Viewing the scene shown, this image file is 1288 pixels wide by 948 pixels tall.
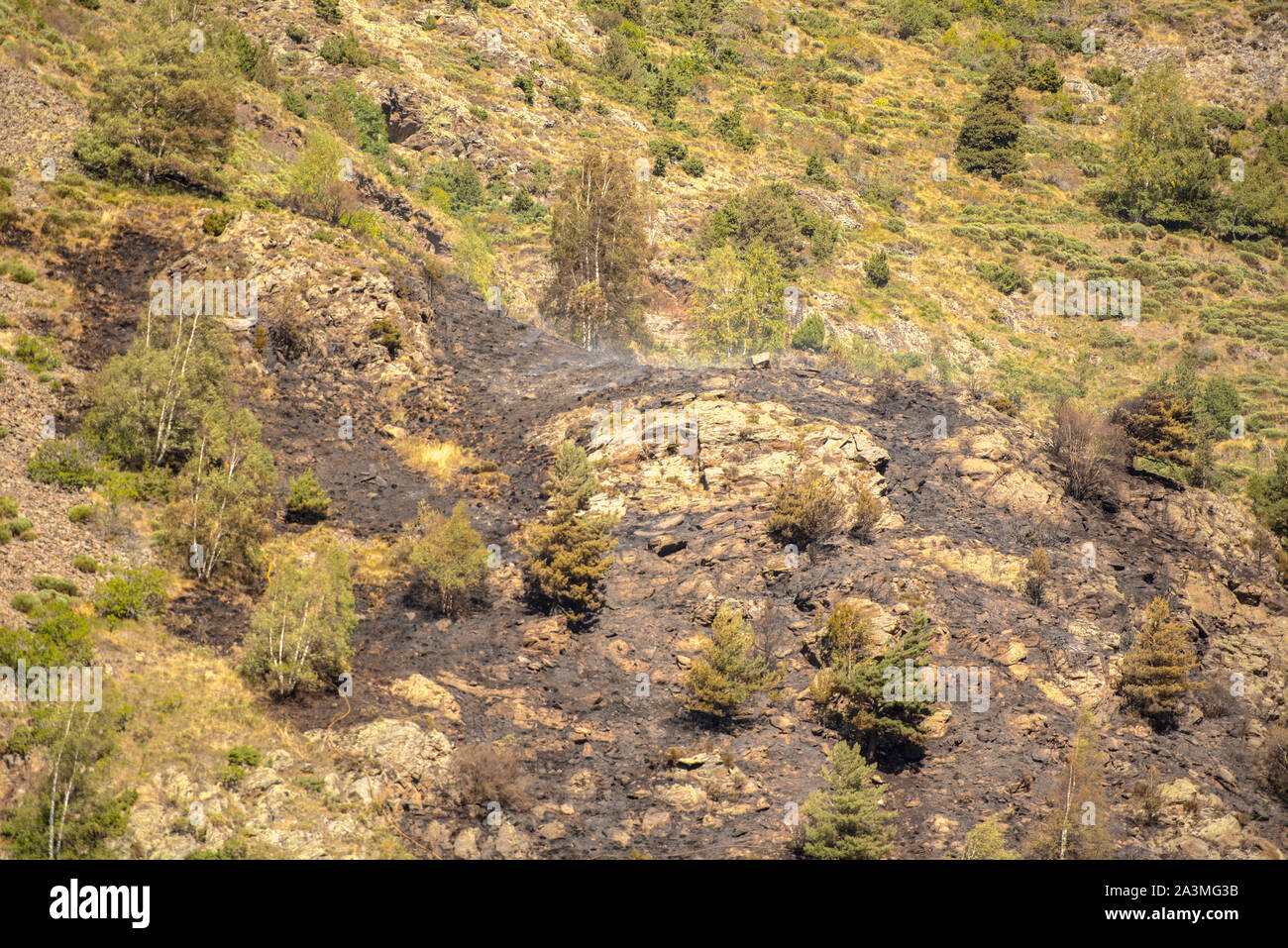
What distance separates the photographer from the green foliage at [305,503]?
3616cm

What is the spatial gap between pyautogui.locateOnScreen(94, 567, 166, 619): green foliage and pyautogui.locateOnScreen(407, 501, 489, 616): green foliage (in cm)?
817

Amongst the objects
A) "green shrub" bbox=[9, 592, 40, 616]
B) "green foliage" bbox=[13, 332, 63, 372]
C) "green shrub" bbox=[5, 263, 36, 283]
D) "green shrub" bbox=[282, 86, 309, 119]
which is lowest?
"green shrub" bbox=[9, 592, 40, 616]

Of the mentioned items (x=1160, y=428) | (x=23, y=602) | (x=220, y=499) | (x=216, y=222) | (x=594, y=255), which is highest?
(x=594, y=255)

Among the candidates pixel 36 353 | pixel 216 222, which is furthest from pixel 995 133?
pixel 36 353

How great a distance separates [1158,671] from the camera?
32750mm

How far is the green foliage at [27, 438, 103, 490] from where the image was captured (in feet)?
104

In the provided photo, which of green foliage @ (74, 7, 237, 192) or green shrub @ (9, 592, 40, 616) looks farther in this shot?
green foliage @ (74, 7, 237, 192)

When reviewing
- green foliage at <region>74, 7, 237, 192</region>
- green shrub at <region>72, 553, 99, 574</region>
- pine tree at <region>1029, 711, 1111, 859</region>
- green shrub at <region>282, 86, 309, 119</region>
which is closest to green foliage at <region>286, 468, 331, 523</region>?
green shrub at <region>72, 553, 99, 574</region>

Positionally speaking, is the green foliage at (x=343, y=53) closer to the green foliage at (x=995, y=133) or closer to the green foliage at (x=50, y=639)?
the green foliage at (x=995, y=133)

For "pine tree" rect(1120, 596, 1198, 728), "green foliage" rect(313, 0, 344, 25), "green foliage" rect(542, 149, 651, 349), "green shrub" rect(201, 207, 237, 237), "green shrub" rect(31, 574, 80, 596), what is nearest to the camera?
"green shrub" rect(31, 574, 80, 596)

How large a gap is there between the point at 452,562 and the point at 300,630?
6253 mm

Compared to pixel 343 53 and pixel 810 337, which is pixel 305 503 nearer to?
pixel 810 337

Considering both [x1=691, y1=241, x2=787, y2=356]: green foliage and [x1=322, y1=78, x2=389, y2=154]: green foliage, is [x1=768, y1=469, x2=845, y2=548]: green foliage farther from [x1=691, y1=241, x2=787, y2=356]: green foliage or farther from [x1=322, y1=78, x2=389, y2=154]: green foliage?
[x1=322, y1=78, x2=389, y2=154]: green foliage

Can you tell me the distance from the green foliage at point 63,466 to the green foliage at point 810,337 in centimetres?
4491
